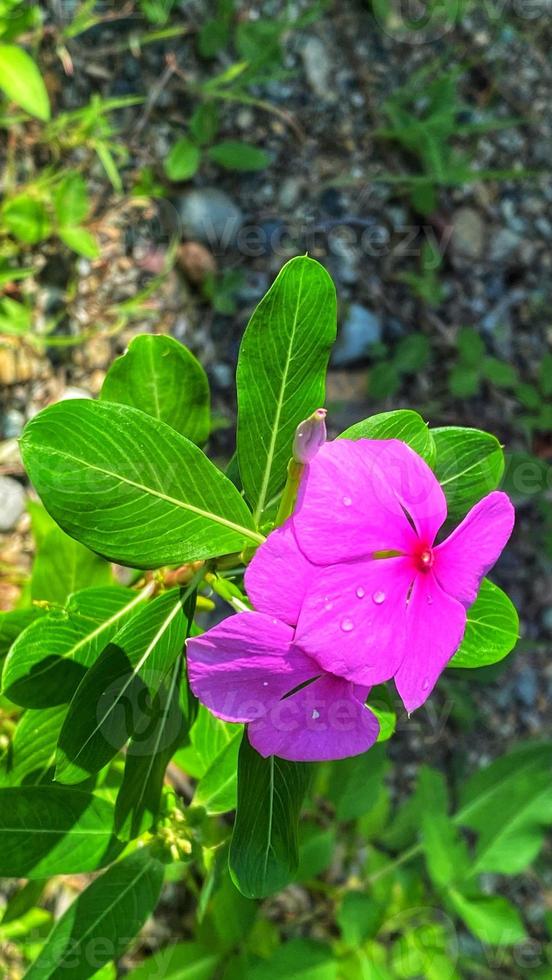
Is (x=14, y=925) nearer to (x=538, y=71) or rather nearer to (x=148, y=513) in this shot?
(x=148, y=513)

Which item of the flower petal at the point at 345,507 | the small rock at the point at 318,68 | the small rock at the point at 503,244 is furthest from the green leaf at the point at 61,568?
the small rock at the point at 503,244

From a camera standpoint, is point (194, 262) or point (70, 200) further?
point (194, 262)

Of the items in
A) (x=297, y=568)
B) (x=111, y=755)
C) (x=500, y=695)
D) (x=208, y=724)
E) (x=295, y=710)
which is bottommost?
(x=500, y=695)

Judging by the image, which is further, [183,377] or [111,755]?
[183,377]

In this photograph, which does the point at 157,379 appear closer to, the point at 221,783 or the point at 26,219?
the point at 221,783

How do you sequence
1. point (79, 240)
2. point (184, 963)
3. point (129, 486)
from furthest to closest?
1. point (79, 240)
2. point (184, 963)
3. point (129, 486)

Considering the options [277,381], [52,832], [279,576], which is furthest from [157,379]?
[52,832]

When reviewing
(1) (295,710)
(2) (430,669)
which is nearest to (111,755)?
(1) (295,710)
